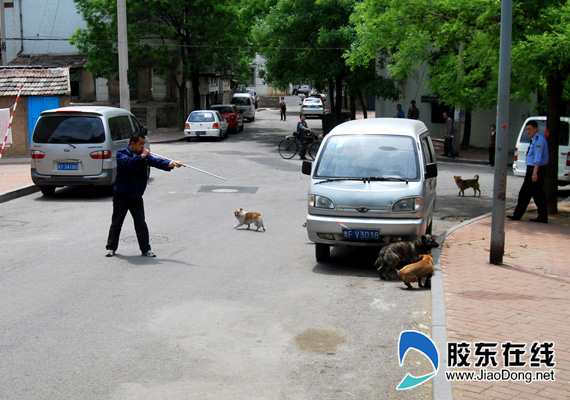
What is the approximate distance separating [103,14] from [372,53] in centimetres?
2692

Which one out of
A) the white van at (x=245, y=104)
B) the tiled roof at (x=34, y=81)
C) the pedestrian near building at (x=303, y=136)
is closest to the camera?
the tiled roof at (x=34, y=81)

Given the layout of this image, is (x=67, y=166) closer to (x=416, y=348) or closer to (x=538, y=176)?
(x=538, y=176)

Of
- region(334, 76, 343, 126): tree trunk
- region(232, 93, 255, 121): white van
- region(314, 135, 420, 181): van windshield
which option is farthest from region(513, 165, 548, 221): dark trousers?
region(232, 93, 255, 121): white van

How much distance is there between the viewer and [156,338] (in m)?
6.69

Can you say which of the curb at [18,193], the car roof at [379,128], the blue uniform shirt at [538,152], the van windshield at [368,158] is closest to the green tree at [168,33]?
the curb at [18,193]

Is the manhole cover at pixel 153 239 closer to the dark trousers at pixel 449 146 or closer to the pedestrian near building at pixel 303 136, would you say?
the pedestrian near building at pixel 303 136

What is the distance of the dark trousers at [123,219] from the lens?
10148 millimetres

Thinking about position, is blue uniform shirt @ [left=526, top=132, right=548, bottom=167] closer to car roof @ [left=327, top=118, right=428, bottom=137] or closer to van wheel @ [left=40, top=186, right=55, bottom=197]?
car roof @ [left=327, top=118, right=428, bottom=137]

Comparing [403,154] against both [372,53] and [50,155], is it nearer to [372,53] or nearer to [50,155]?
[372,53]

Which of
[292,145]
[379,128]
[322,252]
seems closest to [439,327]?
[322,252]

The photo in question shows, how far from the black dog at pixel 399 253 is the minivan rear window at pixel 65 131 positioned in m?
8.79

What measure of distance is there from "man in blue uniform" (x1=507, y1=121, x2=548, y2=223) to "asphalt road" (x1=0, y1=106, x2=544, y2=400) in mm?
1758

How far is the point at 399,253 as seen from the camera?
9.17 m

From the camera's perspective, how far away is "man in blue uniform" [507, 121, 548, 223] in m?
12.8
